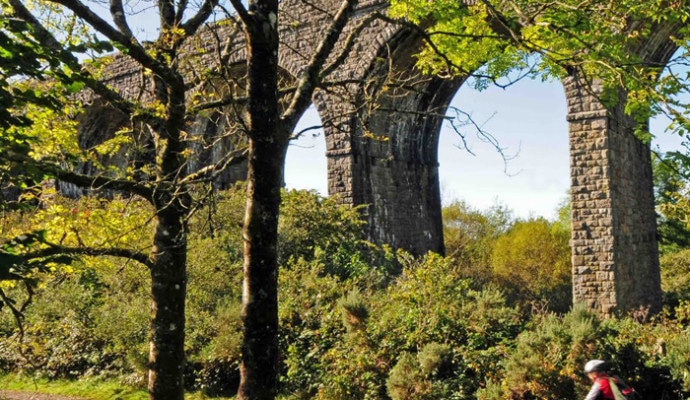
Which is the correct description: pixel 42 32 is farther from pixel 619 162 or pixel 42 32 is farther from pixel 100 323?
pixel 619 162

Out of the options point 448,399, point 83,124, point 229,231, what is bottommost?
point 448,399

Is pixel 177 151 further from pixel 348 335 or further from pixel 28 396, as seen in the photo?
pixel 28 396

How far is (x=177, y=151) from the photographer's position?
24.0 feet

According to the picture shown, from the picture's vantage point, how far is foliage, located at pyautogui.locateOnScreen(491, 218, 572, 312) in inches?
981

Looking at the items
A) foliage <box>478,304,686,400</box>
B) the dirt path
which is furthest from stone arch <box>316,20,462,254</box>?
foliage <box>478,304,686,400</box>

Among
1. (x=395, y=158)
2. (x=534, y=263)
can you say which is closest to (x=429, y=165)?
(x=395, y=158)

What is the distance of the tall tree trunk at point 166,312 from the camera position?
7016mm

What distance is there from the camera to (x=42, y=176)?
18.0 feet

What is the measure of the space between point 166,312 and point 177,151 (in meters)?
1.66

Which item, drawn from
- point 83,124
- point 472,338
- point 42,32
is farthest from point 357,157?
point 83,124

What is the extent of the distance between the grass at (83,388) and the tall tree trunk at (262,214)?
5.13 m

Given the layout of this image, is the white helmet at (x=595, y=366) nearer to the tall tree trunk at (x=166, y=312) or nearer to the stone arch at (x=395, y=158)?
the tall tree trunk at (x=166, y=312)

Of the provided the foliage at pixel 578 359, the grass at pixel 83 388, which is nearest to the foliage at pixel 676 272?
the foliage at pixel 578 359

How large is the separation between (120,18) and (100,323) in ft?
19.5
